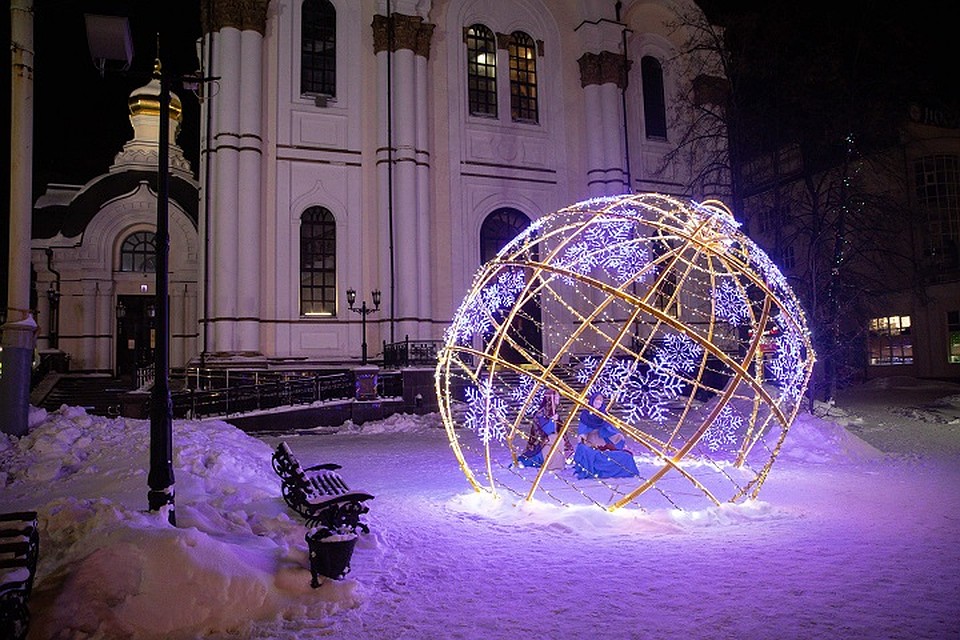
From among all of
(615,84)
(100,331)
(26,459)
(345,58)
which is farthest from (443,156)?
(26,459)

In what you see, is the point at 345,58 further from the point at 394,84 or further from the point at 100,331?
the point at 100,331

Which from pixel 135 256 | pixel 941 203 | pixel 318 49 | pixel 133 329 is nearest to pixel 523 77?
pixel 318 49

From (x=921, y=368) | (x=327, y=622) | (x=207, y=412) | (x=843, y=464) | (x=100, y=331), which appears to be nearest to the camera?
(x=327, y=622)

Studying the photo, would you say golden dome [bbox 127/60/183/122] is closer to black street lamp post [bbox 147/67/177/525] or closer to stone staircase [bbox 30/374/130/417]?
stone staircase [bbox 30/374/130/417]

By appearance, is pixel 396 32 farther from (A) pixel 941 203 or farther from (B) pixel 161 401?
(A) pixel 941 203

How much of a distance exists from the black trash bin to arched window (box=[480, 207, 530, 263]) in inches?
787

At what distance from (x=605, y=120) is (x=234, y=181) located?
43.5ft

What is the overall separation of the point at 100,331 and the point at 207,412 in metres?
10.9

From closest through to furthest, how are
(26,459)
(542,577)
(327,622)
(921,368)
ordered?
(327,622) → (542,577) → (26,459) → (921,368)

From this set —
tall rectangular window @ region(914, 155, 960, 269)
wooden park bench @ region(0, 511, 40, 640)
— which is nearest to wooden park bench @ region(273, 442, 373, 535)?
wooden park bench @ region(0, 511, 40, 640)

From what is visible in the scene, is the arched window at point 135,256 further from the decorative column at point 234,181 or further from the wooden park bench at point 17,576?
the wooden park bench at point 17,576

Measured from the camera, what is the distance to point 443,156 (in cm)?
2428

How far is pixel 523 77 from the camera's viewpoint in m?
26.3

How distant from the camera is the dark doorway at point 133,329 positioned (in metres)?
26.4
